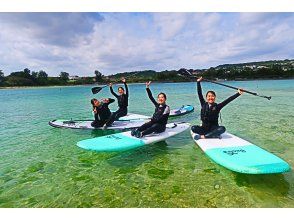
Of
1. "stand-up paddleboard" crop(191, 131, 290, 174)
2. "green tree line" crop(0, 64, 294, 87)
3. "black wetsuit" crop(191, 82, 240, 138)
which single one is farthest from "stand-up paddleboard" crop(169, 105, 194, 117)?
"stand-up paddleboard" crop(191, 131, 290, 174)

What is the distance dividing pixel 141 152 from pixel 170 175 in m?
1.90

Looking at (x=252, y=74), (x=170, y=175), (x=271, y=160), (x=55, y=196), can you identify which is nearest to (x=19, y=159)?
(x=55, y=196)

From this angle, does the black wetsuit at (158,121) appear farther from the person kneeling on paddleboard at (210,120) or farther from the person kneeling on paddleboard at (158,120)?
the person kneeling on paddleboard at (210,120)

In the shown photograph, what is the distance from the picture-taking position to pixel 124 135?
7.68 metres

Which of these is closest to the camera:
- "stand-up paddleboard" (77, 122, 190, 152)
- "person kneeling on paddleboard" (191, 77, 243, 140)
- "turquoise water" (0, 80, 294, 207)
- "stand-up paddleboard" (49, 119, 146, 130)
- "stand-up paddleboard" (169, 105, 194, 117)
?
"turquoise water" (0, 80, 294, 207)

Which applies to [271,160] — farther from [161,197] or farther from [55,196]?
[55,196]

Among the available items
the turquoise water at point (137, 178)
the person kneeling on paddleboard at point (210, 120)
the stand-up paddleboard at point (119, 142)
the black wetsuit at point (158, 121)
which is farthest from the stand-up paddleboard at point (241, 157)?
the black wetsuit at point (158, 121)

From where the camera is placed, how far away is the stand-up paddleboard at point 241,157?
4821mm

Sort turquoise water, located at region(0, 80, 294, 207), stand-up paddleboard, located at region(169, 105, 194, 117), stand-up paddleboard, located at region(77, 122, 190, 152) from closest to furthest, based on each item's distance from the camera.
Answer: turquoise water, located at region(0, 80, 294, 207) → stand-up paddleboard, located at region(77, 122, 190, 152) → stand-up paddleboard, located at region(169, 105, 194, 117)

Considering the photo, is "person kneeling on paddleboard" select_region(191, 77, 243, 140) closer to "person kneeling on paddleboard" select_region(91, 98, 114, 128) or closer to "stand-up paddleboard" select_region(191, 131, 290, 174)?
"stand-up paddleboard" select_region(191, 131, 290, 174)

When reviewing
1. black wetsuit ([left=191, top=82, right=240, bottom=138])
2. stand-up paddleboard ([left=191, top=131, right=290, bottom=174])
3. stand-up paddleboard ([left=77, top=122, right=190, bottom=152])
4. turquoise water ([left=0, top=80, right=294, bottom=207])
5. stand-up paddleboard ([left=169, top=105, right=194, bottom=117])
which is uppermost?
black wetsuit ([left=191, top=82, right=240, bottom=138])

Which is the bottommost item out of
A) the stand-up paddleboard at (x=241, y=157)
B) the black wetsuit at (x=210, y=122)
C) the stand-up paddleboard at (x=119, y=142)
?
the stand-up paddleboard at (x=241, y=157)

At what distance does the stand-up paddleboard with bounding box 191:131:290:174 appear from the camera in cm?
482

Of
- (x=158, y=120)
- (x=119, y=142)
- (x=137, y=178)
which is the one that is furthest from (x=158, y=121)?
(x=137, y=178)
